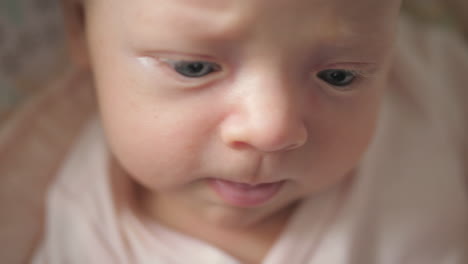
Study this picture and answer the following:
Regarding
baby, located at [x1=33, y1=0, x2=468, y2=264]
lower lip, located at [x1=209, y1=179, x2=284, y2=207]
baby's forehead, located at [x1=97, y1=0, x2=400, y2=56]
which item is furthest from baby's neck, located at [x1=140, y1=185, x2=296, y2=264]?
baby's forehead, located at [x1=97, y1=0, x2=400, y2=56]

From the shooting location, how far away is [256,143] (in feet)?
1.99

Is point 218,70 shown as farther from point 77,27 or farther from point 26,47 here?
point 26,47

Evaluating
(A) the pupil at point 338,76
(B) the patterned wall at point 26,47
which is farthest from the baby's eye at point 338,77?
(B) the patterned wall at point 26,47

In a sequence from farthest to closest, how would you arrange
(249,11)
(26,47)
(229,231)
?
(26,47) < (229,231) < (249,11)

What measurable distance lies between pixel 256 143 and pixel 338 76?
14cm

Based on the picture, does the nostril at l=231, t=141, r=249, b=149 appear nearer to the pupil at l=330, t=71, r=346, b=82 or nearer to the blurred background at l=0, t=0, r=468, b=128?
the pupil at l=330, t=71, r=346, b=82

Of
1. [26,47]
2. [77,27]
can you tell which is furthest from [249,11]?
[26,47]

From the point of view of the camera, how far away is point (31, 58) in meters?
1.10

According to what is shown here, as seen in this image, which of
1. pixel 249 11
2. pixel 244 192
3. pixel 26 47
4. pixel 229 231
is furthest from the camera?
pixel 26 47

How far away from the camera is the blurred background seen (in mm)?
1039

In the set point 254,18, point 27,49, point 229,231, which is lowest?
point 229,231

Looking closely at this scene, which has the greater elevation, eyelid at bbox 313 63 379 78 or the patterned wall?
the patterned wall

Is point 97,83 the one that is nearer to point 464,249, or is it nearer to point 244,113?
point 244,113

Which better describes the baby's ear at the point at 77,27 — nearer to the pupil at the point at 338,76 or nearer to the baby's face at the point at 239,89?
the baby's face at the point at 239,89
